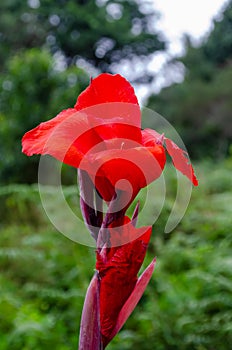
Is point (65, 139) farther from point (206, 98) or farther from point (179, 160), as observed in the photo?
point (206, 98)

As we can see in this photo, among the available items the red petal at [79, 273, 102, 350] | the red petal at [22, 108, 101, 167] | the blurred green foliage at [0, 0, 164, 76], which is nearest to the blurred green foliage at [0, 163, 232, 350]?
the red petal at [79, 273, 102, 350]

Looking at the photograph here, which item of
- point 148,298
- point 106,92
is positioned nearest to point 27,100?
point 148,298

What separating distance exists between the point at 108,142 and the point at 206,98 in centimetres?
1221

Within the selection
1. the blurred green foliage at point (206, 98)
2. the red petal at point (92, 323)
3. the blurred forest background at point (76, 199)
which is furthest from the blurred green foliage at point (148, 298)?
the blurred green foliage at point (206, 98)

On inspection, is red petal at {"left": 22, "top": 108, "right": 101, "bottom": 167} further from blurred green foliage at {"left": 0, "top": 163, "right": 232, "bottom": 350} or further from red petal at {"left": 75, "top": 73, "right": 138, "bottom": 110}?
blurred green foliage at {"left": 0, "top": 163, "right": 232, "bottom": 350}

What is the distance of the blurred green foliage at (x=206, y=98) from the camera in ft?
38.1

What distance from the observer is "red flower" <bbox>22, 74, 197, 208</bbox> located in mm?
472

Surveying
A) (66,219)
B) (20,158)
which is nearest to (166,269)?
(66,219)

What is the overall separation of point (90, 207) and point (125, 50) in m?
15.2

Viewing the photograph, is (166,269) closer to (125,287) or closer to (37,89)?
(125,287)

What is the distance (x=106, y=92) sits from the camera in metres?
0.53

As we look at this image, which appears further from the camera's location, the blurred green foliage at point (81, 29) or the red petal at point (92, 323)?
the blurred green foliage at point (81, 29)

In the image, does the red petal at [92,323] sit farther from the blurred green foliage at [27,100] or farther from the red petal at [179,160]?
the blurred green foliage at [27,100]

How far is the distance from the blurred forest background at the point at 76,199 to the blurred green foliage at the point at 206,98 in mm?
34
